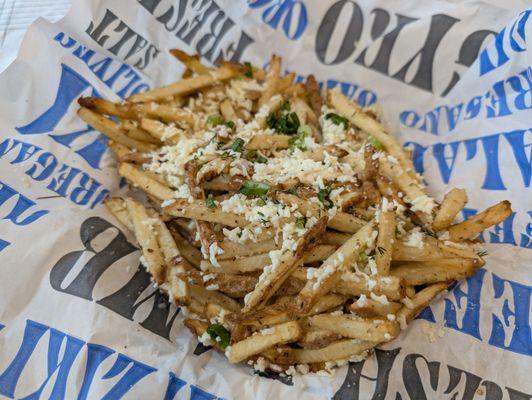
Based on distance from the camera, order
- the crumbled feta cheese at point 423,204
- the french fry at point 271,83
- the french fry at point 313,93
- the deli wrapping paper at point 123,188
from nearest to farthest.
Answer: the deli wrapping paper at point 123,188, the crumbled feta cheese at point 423,204, the french fry at point 271,83, the french fry at point 313,93

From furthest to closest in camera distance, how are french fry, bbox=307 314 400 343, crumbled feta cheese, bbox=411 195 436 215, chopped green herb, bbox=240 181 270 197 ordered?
1. crumbled feta cheese, bbox=411 195 436 215
2. chopped green herb, bbox=240 181 270 197
3. french fry, bbox=307 314 400 343

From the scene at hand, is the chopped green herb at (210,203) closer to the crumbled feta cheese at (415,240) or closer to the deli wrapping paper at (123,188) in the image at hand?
the deli wrapping paper at (123,188)

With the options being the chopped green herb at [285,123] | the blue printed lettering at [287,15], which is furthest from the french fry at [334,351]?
the blue printed lettering at [287,15]

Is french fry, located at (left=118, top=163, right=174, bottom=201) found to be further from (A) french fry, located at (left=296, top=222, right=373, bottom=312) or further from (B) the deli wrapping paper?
(A) french fry, located at (left=296, top=222, right=373, bottom=312)

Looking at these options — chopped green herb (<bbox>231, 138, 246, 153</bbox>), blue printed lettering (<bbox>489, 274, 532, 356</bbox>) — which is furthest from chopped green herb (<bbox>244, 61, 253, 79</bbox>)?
blue printed lettering (<bbox>489, 274, 532, 356</bbox>)

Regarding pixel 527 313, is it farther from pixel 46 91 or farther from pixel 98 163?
pixel 46 91

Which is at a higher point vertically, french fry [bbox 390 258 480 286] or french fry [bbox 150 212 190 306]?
french fry [bbox 390 258 480 286]

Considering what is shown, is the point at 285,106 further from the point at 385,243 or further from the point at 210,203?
the point at 385,243
